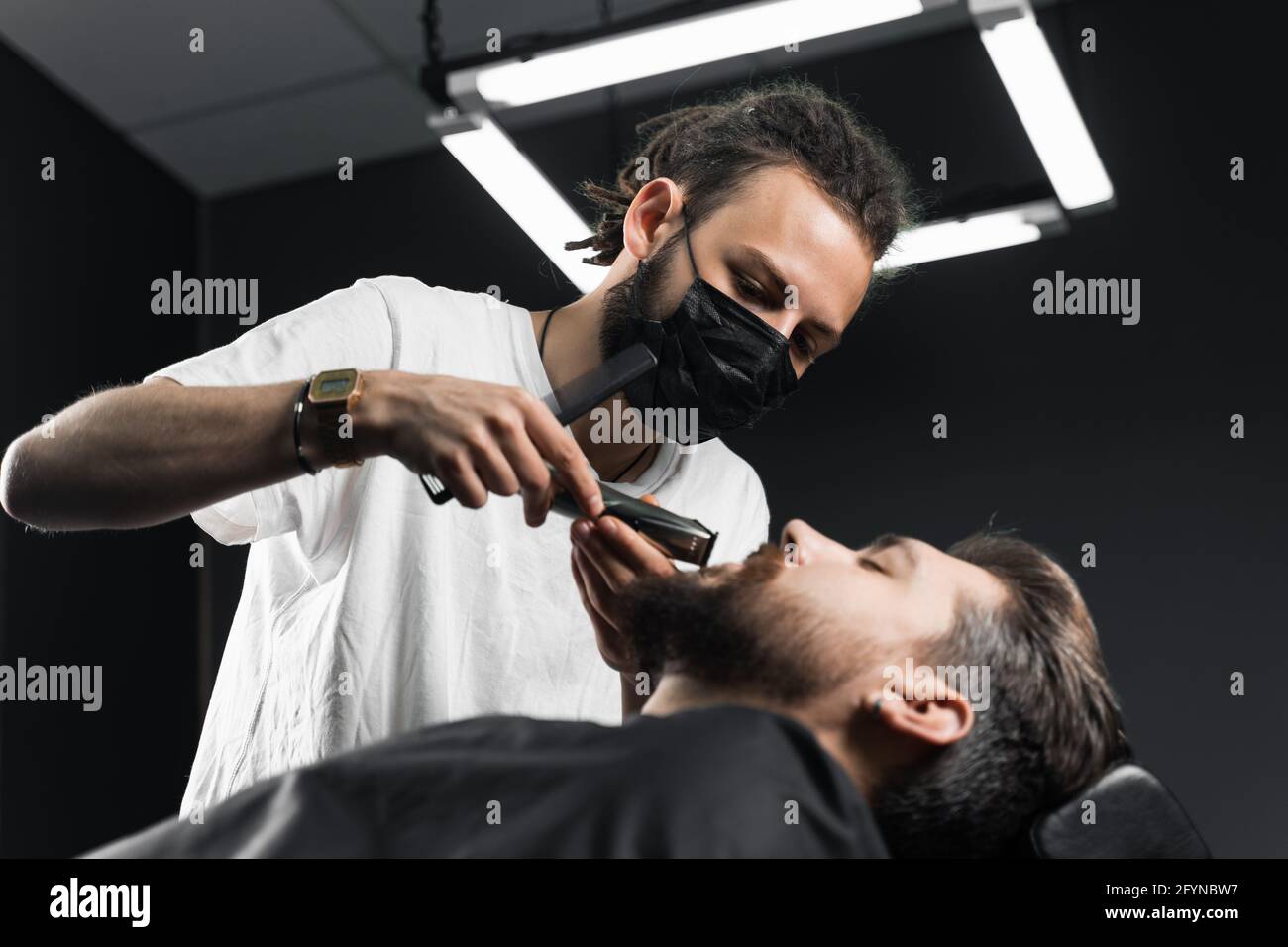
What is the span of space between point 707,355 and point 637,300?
6.8 inches

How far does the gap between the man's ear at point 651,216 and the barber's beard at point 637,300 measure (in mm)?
41

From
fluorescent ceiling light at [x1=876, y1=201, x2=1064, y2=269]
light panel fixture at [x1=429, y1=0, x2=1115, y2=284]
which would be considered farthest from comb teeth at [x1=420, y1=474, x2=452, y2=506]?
fluorescent ceiling light at [x1=876, y1=201, x2=1064, y2=269]

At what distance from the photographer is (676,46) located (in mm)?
2828

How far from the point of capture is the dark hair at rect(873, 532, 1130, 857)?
1.75 meters

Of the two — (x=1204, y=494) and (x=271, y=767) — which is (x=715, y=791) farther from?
(x=1204, y=494)

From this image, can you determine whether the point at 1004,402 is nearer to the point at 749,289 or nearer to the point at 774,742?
the point at 749,289

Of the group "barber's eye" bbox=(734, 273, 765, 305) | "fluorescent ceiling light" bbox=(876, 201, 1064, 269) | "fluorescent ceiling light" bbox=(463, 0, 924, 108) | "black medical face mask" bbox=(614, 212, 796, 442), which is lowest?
"black medical face mask" bbox=(614, 212, 796, 442)

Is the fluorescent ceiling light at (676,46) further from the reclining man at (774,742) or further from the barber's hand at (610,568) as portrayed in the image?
the barber's hand at (610,568)

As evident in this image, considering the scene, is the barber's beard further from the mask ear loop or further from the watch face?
the watch face

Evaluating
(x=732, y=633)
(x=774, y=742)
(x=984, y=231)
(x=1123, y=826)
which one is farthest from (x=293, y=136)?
(x=1123, y=826)

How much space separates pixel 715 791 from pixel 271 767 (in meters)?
0.95

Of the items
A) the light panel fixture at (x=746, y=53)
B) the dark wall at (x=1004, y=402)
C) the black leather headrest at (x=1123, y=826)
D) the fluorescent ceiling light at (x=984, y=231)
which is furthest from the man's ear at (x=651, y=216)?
the dark wall at (x=1004, y=402)

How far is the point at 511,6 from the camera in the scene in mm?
4598
